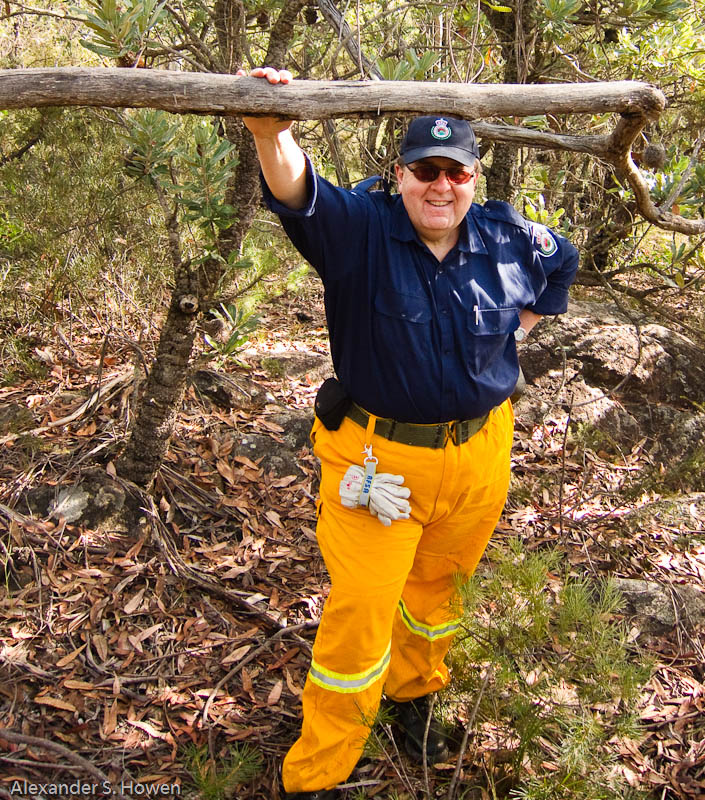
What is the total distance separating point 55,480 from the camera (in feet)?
12.2

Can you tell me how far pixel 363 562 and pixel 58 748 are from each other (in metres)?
1.47

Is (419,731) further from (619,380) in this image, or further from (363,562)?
(619,380)

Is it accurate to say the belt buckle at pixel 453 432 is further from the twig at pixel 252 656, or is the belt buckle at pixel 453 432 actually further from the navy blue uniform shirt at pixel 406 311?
the twig at pixel 252 656

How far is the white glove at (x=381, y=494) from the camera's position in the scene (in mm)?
2531

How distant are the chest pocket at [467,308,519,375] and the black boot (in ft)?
5.33

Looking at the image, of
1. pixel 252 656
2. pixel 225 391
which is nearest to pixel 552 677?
pixel 252 656

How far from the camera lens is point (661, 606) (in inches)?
148

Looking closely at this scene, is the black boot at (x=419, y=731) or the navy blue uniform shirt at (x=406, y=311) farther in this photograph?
the black boot at (x=419, y=731)

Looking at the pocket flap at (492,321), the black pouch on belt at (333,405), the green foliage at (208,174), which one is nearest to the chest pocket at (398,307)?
the pocket flap at (492,321)

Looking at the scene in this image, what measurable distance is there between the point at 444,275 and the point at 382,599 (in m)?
1.31

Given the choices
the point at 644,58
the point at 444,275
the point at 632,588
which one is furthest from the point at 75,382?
the point at 644,58

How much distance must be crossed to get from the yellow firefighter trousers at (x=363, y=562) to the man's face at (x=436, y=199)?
87 cm

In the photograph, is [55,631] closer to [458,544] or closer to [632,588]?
[458,544]

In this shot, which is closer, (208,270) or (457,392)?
(457,392)
